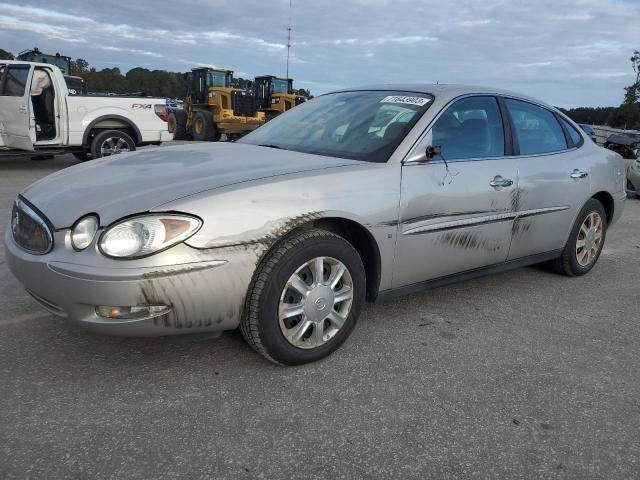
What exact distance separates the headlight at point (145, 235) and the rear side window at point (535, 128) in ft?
8.32

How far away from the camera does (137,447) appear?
2.11m

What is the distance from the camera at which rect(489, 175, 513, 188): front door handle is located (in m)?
3.51

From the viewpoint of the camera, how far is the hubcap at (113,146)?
400 inches

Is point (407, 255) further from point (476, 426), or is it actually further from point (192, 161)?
point (192, 161)

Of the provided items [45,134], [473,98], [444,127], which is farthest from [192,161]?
[45,134]

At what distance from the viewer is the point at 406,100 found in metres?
3.48

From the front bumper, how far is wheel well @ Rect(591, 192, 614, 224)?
3441 millimetres

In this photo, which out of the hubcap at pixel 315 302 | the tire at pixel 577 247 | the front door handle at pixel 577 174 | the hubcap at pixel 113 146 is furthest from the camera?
the hubcap at pixel 113 146

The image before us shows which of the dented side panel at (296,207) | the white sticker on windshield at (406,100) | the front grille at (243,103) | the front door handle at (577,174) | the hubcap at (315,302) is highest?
the front grille at (243,103)

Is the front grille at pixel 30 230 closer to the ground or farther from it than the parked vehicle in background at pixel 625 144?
closer to the ground

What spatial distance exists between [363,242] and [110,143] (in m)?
8.52

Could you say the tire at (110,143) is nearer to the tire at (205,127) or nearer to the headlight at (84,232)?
the headlight at (84,232)

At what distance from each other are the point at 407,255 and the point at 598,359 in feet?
3.99

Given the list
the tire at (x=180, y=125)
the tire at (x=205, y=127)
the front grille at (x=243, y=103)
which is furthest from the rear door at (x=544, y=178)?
the tire at (x=180, y=125)
